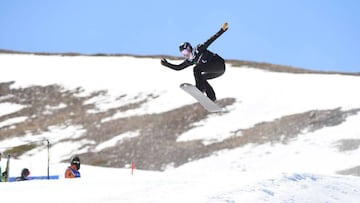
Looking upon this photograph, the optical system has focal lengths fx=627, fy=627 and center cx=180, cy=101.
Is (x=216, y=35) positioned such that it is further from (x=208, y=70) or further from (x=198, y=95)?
(x=198, y=95)

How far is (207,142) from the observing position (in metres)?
53.8

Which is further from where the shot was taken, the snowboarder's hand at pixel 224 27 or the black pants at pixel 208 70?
the black pants at pixel 208 70

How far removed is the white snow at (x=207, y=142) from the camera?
11.6 metres

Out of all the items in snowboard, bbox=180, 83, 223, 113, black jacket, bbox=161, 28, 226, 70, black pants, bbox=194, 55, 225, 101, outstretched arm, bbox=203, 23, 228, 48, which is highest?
outstretched arm, bbox=203, 23, 228, 48

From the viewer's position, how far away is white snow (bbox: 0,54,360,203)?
1159 centimetres

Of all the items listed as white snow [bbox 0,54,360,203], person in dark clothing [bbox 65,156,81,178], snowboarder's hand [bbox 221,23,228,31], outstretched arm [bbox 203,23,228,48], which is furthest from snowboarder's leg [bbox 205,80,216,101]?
person in dark clothing [bbox 65,156,81,178]

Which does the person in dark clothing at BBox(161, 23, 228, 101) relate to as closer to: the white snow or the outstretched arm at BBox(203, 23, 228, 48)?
the outstretched arm at BBox(203, 23, 228, 48)

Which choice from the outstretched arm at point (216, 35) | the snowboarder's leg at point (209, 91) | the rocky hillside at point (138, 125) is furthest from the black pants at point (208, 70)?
the rocky hillside at point (138, 125)

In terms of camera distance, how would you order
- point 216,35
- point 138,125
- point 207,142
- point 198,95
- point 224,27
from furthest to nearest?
1. point 138,125
2. point 207,142
3. point 198,95
4. point 216,35
5. point 224,27

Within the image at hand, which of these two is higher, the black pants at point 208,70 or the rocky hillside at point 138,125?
the rocky hillside at point 138,125

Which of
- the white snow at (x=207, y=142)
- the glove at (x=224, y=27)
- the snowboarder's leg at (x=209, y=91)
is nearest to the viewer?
the white snow at (x=207, y=142)

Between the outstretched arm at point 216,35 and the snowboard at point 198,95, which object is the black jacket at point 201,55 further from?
the snowboard at point 198,95

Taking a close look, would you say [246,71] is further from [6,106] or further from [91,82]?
[6,106]

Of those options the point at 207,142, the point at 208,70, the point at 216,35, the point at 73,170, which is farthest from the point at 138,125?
the point at 216,35
